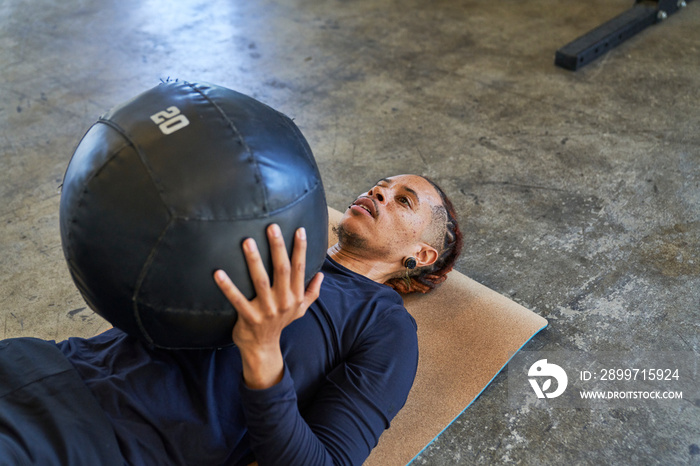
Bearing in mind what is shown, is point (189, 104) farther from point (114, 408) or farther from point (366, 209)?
point (366, 209)

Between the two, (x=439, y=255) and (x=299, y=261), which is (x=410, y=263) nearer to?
(x=439, y=255)

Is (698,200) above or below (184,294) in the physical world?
below

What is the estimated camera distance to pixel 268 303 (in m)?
1.37

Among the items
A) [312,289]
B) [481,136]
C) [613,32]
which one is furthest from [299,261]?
[613,32]

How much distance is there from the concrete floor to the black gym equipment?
0.27ft

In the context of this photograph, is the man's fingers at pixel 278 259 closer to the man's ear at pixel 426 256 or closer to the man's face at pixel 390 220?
the man's face at pixel 390 220

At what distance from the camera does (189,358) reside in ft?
5.50

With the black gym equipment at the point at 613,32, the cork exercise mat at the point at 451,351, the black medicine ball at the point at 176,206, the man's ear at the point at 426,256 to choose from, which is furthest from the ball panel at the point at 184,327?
the black gym equipment at the point at 613,32

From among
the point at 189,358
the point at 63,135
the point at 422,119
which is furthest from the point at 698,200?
the point at 63,135

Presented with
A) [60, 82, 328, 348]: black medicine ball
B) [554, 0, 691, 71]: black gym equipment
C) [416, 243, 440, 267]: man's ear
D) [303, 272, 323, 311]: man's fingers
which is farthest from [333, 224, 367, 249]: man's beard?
[554, 0, 691, 71]: black gym equipment

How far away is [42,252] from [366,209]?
163 cm

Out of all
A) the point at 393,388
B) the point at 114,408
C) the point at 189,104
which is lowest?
the point at 393,388

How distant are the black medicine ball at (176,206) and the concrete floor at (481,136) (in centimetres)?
102

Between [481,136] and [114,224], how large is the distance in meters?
2.74
